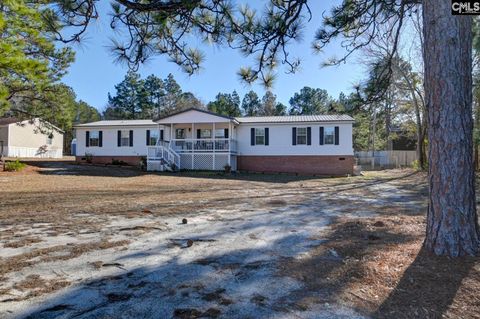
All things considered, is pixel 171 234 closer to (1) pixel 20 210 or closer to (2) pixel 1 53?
(1) pixel 20 210

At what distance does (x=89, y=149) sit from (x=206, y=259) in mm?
24346

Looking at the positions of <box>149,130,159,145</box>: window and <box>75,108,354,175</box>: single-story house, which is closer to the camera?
<box>75,108,354,175</box>: single-story house

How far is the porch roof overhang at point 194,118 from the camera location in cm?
2177

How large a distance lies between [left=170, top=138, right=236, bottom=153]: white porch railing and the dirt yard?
15.3 metres

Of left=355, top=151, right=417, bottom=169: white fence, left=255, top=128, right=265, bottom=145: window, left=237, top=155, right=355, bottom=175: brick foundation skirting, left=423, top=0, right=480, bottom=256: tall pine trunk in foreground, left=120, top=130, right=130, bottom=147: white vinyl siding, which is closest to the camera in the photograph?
left=423, top=0, right=480, bottom=256: tall pine trunk in foreground

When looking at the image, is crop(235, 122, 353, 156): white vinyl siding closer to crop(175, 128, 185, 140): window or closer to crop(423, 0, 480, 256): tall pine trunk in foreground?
crop(175, 128, 185, 140): window

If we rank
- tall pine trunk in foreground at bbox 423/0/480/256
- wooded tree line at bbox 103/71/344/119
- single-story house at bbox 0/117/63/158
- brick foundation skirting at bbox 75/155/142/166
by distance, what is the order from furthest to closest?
wooded tree line at bbox 103/71/344/119 → single-story house at bbox 0/117/63/158 → brick foundation skirting at bbox 75/155/142/166 → tall pine trunk in foreground at bbox 423/0/480/256

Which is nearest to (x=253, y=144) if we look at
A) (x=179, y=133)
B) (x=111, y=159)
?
(x=179, y=133)

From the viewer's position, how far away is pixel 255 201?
29.6 ft

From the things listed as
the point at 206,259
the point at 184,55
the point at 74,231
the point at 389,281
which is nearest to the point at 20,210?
the point at 74,231

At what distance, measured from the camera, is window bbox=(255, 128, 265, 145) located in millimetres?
22828

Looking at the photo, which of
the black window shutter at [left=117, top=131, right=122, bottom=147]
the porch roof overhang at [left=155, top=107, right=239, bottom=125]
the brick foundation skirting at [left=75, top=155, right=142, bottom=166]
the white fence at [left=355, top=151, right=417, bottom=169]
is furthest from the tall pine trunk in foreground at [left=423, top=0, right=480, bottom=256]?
the white fence at [left=355, top=151, right=417, bottom=169]

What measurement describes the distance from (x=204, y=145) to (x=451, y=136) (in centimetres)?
1943

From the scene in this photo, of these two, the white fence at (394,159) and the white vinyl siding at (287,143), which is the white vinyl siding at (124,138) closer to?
the white vinyl siding at (287,143)
